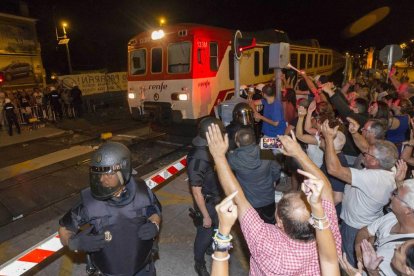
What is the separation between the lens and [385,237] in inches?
91.6

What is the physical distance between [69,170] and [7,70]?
623 inches

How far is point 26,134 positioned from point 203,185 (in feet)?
36.0

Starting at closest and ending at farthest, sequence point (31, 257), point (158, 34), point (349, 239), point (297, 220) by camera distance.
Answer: point (297, 220)
point (31, 257)
point (349, 239)
point (158, 34)

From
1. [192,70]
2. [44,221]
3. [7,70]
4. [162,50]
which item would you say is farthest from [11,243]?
[7,70]

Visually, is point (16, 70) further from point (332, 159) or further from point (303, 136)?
point (332, 159)

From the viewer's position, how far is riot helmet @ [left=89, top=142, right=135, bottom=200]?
7.56 feet

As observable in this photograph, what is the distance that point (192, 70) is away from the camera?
27.8 ft

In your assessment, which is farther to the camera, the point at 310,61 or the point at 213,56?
the point at 310,61

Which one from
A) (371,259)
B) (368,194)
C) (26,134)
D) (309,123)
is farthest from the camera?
(26,134)

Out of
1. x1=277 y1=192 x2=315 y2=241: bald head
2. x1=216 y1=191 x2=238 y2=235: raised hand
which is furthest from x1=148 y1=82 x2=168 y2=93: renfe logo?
x1=216 y1=191 x2=238 y2=235: raised hand

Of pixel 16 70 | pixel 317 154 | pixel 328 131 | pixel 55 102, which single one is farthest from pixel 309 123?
pixel 16 70

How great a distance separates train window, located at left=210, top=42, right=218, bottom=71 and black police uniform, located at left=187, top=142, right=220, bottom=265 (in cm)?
606

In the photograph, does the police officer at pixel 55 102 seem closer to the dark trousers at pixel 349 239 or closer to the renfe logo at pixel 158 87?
the renfe logo at pixel 158 87

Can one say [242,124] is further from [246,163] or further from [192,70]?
[192,70]
